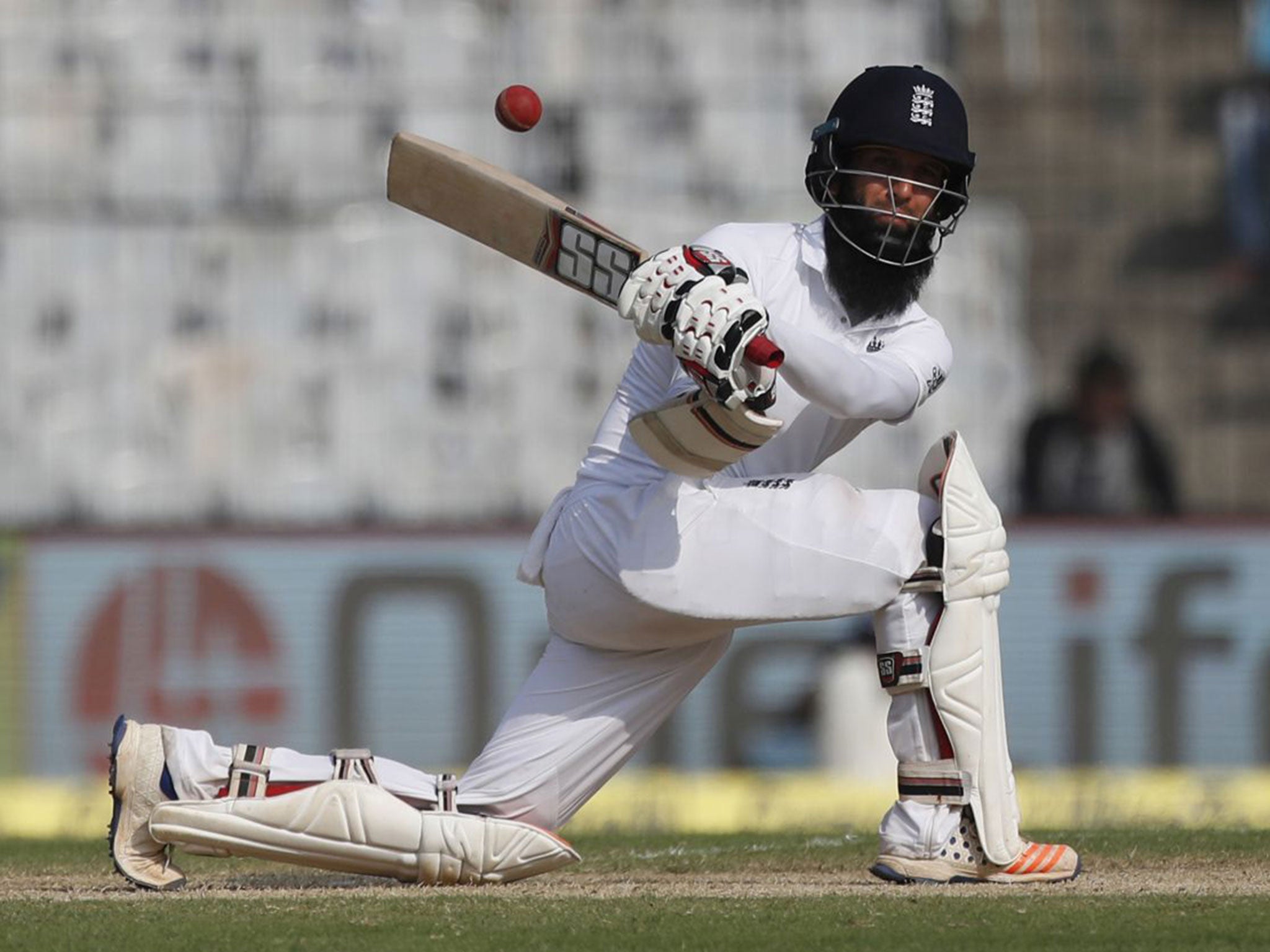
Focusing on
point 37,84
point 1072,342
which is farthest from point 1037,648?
point 37,84

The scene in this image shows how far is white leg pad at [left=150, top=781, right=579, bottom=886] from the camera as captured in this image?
4207 mm

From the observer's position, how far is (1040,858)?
4316mm

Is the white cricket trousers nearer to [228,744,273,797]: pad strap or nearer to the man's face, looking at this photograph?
[228,744,273,797]: pad strap

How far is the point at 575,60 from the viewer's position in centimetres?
1093

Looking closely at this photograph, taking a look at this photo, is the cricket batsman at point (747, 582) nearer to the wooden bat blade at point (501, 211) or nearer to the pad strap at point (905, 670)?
the pad strap at point (905, 670)

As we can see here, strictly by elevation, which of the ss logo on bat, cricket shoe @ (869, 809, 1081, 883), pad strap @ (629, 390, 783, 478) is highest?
the ss logo on bat

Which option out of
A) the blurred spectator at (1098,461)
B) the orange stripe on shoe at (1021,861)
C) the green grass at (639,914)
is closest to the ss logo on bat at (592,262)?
the green grass at (639,914)

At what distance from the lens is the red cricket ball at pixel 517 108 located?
440 cm

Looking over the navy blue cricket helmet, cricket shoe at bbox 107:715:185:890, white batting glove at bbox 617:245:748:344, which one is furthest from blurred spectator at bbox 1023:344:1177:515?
cricket shoe at bbox 107:715:185:890

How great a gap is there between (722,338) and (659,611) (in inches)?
22.5

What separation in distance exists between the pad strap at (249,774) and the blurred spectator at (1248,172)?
7.88 m

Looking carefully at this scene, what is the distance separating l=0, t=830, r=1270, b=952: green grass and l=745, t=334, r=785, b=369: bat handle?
95 centimetres

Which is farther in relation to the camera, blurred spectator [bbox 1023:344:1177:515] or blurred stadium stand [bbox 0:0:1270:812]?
blurred spectator [bbox 1023:344:1177:515]

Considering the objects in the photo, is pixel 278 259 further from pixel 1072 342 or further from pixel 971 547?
pixel 971 547
